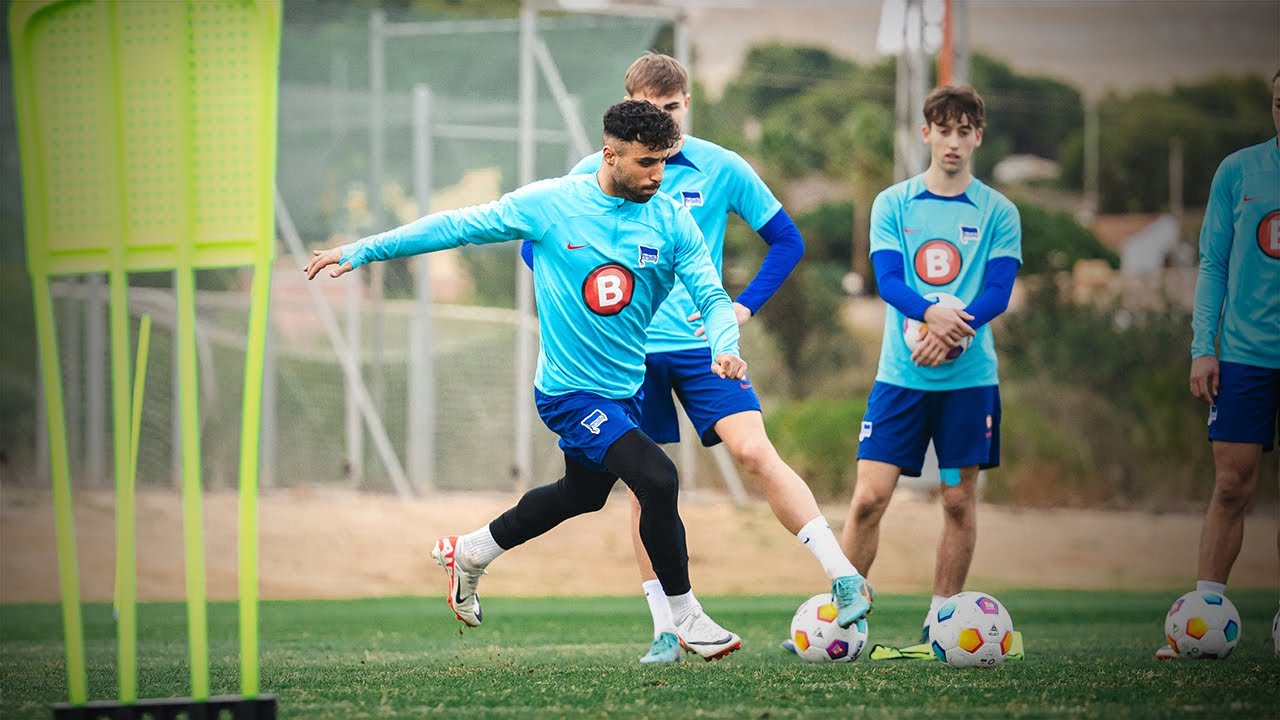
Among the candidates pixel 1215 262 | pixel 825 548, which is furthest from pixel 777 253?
pixel 1215 262

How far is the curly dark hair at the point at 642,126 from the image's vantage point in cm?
519

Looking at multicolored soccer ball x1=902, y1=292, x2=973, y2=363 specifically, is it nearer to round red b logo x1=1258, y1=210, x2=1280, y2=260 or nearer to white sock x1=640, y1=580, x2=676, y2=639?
round red b logo x1=1258, y1=210, x2=1280, y2=260

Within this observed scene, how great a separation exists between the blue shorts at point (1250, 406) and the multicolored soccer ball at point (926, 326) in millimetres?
1094

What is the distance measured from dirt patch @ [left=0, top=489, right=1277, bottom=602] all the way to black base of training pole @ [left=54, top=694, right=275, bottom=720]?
28.7 feet

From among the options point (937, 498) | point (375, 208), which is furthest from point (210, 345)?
point (937, 498)

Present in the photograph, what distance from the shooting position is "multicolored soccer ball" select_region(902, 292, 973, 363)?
628 centimetres

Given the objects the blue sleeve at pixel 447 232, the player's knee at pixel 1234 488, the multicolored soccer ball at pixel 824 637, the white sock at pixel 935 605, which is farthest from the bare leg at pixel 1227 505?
the blue sleeve at pixel 447 232

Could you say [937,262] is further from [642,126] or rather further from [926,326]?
[642,126]

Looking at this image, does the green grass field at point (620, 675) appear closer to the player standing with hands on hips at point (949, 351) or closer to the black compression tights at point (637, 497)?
the black compression tights at point (637, 497)

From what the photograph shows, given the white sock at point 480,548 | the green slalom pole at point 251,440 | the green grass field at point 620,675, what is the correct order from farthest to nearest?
the white sock at point 480,548
the green grass field at point 620,675
the green slalom pole at point 251,440

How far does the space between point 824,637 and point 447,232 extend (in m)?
2.25

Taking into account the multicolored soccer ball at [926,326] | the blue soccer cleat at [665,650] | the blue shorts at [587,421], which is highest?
the multicolored soccer ball at [926,326]

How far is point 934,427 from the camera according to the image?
21.3 ft

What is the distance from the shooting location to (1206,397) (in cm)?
632
